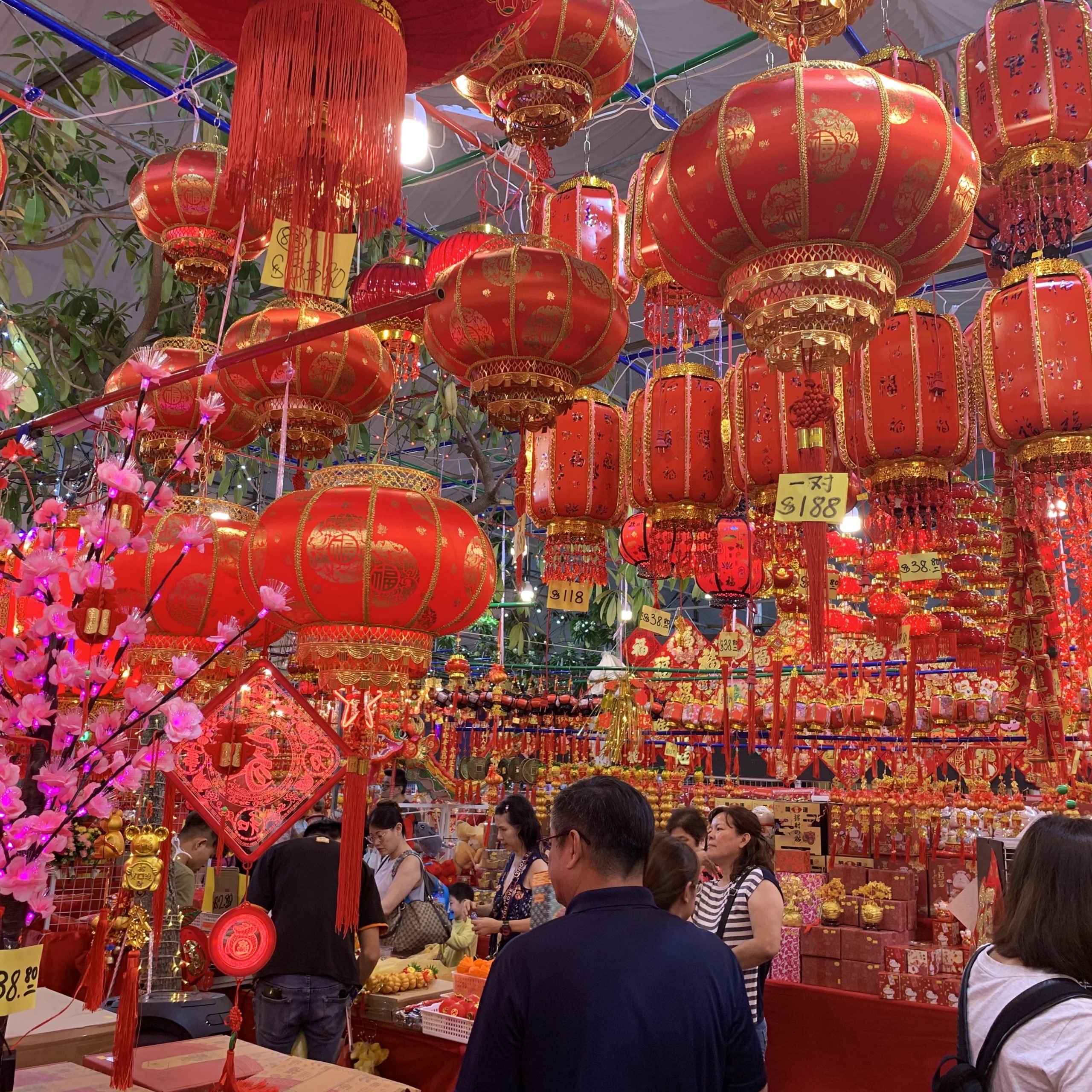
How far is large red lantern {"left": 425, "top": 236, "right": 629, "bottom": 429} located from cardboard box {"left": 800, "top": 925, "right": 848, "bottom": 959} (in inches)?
91.7

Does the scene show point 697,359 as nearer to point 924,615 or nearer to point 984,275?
point 984,275

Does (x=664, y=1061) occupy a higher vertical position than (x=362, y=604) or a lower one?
lower

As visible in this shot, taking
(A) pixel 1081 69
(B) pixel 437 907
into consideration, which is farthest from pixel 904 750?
(A) pixel 1081 69

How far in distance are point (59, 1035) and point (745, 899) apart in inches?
68.0

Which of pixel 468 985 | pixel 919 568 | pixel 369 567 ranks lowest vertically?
pixel 468 985

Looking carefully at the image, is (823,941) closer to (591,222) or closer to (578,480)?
(578,480)

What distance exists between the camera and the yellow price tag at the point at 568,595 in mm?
3461

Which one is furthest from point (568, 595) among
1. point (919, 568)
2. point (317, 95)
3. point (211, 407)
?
point (317, 95)

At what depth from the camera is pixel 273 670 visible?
256 cm

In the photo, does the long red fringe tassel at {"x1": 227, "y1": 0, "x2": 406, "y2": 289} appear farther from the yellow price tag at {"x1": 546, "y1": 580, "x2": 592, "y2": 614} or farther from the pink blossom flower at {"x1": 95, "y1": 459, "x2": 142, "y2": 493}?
the yellow price tag at {"x1": 546, "y1": 580, "x2": 592, "y2": 614}

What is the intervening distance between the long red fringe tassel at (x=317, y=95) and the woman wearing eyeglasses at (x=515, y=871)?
2.48m

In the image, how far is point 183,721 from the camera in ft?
4.73

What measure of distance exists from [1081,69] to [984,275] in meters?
2.83

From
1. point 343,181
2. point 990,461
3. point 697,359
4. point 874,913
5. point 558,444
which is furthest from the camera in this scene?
point 990,461
